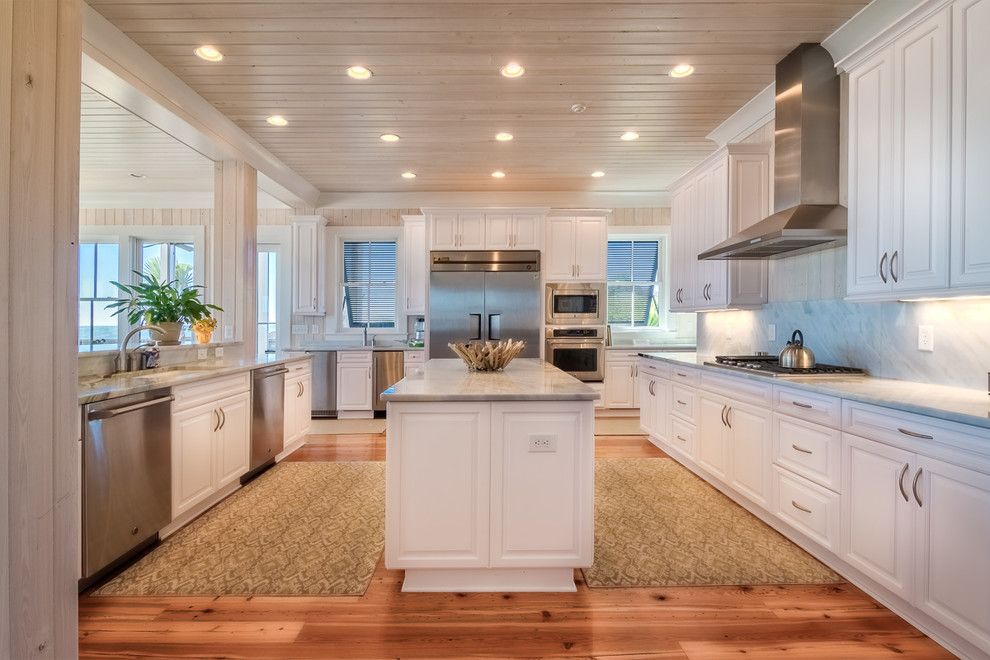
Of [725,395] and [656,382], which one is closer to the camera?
[725,395]

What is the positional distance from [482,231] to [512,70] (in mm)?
2478

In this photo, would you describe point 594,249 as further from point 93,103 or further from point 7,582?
point 7,582

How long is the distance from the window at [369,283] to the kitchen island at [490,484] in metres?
4.34

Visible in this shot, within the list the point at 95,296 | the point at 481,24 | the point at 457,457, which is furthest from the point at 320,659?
the point at 95,296

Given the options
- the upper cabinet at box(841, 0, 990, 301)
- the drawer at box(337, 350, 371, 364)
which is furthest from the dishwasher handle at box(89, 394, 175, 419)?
the upper cabinet at box(841, 0, 990, 301)

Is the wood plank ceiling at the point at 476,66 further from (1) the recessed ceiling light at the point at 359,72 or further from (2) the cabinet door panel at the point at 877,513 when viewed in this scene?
(2) the cabinet door panel at the point at 877,513

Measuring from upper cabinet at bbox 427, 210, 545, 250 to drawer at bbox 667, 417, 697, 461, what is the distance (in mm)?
2597

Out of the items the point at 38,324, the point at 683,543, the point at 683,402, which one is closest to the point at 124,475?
the point at 38,324

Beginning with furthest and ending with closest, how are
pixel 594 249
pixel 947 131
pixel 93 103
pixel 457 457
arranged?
pixel 594 249 < pixel 93 103 < pixel 457 457 < pixel 947 131

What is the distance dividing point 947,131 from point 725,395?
5.53ft

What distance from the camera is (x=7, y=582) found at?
72cm

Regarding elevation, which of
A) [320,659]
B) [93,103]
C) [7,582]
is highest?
[93,103]

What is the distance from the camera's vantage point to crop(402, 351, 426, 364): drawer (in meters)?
5.57

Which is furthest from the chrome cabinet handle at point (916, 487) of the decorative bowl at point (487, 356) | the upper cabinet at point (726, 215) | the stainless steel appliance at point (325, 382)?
the stainless steel appliance at point (325, 382)
